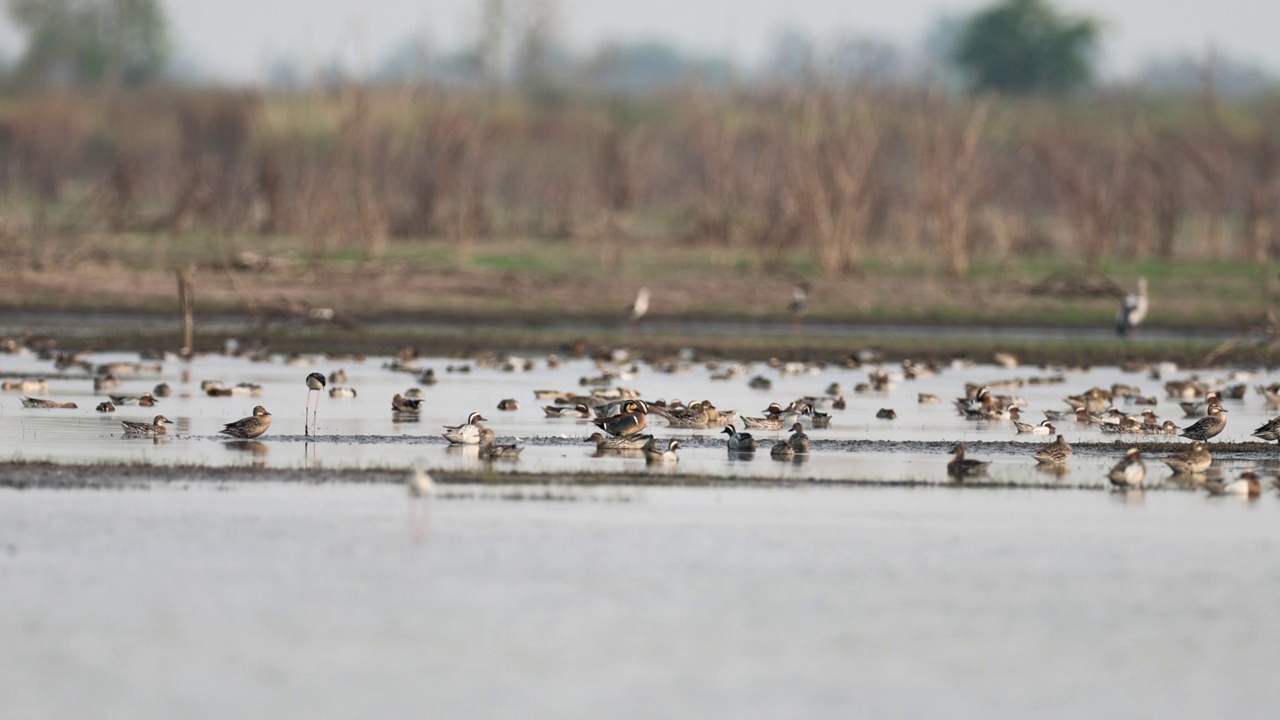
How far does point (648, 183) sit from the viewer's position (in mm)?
52625

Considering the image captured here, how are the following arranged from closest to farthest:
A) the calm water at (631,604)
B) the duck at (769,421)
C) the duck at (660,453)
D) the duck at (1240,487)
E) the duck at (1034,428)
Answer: the calm water at (631,604) < the duck at (1240,487) < the duck at (660,453) < the duck at (769,421) < the duck at (1034,428)

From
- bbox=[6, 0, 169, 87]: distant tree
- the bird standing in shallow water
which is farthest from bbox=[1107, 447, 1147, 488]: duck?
bbox=[6, 0, 169, 87]: distant tree

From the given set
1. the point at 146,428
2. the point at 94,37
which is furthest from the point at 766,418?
the point at 94,37

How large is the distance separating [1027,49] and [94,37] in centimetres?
4150

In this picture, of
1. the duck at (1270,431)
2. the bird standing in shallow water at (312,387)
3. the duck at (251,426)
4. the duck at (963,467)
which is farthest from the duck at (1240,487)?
the duck at (251,426)

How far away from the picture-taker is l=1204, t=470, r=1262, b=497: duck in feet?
50.9

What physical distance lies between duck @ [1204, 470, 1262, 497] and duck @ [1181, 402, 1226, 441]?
2398mm

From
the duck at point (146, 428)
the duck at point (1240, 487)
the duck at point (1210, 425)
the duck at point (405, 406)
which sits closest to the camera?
the duck at point (1240, 487)

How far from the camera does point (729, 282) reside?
37.8 meters

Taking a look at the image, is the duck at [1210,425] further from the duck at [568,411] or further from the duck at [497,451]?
the duck at [497,451]

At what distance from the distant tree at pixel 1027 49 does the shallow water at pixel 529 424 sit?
71.4 m

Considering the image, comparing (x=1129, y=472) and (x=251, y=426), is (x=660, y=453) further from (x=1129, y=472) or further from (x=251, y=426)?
(x=1129, y=472)

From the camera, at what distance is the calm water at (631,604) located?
9.32 m

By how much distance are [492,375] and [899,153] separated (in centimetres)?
3481
